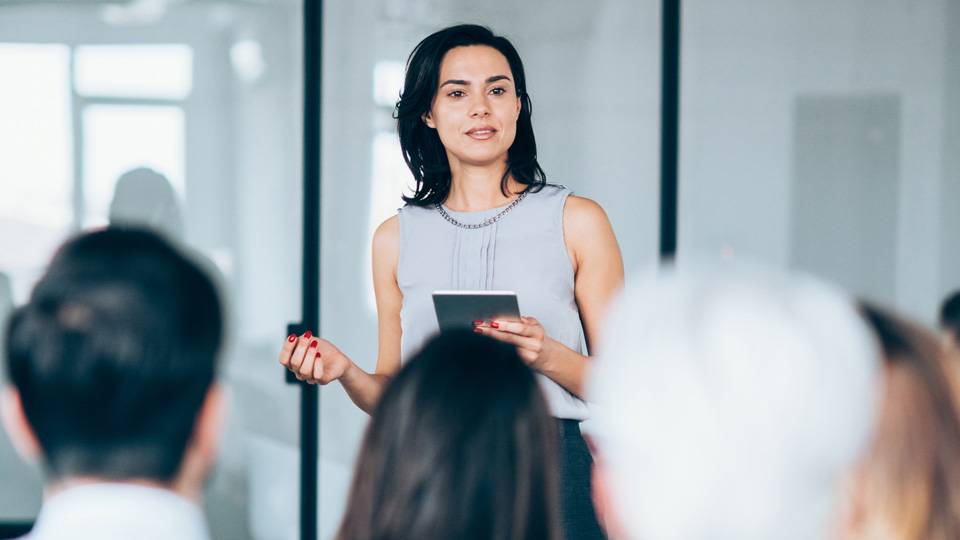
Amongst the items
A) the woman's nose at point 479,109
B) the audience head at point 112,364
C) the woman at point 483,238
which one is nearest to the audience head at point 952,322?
the woman at point 483,238

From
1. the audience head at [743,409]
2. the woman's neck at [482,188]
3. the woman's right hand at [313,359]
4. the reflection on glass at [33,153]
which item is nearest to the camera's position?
the audience head at [743,409]

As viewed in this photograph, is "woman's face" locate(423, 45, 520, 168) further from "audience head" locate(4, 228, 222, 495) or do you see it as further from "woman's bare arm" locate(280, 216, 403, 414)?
"audience head" locate(4, 228, 222, 495)

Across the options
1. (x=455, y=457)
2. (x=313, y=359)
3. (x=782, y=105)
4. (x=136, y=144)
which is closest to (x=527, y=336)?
(x=313, y=359)

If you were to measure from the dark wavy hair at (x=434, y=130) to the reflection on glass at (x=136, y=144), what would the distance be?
151 centimetres

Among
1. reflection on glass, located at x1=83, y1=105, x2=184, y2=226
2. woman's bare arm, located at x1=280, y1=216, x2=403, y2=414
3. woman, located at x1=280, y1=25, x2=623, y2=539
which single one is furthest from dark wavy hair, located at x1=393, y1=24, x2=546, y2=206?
reflection on glass, located at x1=83, y1=105, x2=184, y2=226

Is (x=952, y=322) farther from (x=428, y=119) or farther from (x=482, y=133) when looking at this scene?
(x=428, y=119)

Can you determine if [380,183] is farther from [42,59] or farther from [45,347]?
[45,347]

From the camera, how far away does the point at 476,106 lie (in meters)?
2.47

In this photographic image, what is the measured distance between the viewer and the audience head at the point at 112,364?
1.03m

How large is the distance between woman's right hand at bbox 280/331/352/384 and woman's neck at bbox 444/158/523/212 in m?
0.47

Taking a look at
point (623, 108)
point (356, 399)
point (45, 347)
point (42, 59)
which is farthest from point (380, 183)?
point (45, 347)

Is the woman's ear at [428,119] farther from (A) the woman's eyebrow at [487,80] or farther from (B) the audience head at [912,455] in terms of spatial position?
(B) the audience head at [912,455]

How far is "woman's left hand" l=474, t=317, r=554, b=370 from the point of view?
218cm

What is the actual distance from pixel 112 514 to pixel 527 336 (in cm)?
123
